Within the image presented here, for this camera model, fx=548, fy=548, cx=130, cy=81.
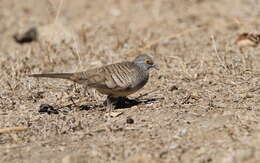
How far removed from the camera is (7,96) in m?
7.30

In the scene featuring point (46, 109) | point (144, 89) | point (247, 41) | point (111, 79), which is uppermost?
point (247, 41)

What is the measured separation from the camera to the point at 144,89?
7684mm

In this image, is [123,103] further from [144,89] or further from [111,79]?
[144,89]

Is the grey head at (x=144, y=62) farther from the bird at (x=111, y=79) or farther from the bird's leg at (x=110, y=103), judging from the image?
the bird's leg at (x=110, y=103)

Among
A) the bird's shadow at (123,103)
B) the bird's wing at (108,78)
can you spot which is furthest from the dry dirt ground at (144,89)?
the bird's wing at (108,78)

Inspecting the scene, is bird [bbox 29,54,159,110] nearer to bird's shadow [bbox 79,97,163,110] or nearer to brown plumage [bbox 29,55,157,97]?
brown plumage [bbox 29,55,157,97]

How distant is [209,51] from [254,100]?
272 centimetres

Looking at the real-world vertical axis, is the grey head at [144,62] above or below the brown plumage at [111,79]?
above

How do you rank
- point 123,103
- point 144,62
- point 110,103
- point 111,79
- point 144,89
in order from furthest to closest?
1. point 144,89
2. point 144,62
3. point 123,103
4. point 110,103
5. point 111,79

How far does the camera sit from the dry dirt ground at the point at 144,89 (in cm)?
534

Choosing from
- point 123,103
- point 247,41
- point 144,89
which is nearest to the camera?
point 123,103

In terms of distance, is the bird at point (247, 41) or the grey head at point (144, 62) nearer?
the grey head at point (144, 62)

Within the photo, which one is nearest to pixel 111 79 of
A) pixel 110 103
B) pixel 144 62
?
pixel 110 103

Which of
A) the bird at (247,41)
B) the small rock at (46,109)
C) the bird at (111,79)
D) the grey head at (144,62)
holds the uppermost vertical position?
the bird at (247,41)
